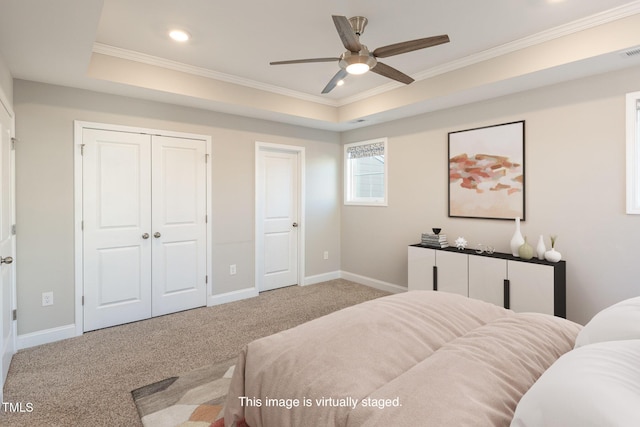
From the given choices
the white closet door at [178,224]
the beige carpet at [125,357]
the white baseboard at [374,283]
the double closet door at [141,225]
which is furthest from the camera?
the white baseboard at [374,283]

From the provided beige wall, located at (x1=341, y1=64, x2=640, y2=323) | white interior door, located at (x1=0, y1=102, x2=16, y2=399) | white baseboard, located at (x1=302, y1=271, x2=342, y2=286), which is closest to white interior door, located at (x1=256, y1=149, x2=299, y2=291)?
white baseboard, located at (x1=302, y1=271, x2=342, y2=286)

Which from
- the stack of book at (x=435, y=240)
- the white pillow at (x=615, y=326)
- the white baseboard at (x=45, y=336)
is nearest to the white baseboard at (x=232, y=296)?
the white baseboard at (x=45, y=336)

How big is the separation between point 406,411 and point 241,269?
368cm

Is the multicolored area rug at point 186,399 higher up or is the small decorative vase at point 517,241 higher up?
the small decorative vase at point 517,241

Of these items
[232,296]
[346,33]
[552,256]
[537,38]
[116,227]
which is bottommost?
[232,296]

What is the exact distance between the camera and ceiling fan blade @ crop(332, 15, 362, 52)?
1920mm

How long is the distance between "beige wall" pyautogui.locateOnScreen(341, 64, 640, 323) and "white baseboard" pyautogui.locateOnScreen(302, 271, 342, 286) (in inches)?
75.4

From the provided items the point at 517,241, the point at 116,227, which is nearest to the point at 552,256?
the point at 517,241

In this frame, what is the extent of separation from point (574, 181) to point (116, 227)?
4.64m

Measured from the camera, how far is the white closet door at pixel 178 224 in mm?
3729

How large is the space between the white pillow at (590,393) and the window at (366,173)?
3.93 m

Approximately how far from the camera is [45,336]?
3.08 m

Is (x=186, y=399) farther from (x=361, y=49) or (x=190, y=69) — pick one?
(x=190, y=69)

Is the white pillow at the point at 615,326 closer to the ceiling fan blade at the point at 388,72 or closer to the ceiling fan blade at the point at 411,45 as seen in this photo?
the ceiling fan blade at the point at 411,45
